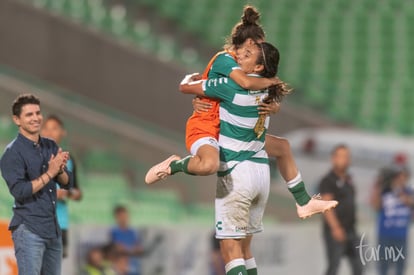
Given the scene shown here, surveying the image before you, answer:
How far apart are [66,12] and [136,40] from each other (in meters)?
1.35

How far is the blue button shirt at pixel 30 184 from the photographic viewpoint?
9039 millimetres

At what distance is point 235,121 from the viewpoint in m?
9.30

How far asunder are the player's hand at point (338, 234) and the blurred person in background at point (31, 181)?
17.3 ft

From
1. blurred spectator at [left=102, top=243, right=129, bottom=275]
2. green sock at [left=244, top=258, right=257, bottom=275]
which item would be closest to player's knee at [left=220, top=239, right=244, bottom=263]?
green sock at [left=244, top=258, right=257, bottom=275]

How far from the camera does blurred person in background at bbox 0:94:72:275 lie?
9.05 m

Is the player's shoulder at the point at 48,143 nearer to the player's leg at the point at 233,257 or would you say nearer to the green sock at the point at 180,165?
the green sock at the point at 180,165

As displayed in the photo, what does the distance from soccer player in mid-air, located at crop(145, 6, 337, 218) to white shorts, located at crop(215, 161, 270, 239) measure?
0.29 m

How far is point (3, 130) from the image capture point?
58.7ft

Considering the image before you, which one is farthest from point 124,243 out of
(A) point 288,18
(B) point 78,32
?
(A) point 288,18

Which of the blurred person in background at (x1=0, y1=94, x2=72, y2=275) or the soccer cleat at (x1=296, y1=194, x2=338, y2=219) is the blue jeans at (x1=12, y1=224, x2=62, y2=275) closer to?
the blurred person in background at (x1=0, y1=94, x2=72, y2=275)

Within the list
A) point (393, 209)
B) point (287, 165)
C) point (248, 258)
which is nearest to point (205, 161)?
point (287, 165)

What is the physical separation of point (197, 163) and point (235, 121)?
454 mm

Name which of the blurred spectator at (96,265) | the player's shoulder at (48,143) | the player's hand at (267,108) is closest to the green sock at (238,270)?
the player's hand at (267,108)

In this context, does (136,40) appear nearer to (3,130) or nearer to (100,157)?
(100,157)
